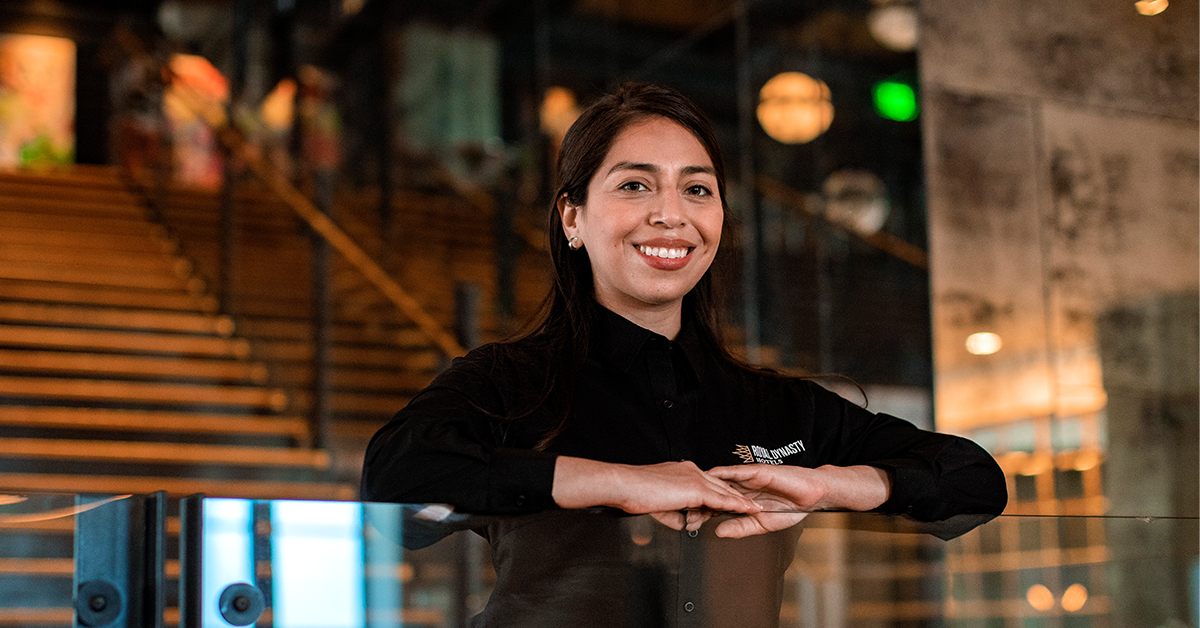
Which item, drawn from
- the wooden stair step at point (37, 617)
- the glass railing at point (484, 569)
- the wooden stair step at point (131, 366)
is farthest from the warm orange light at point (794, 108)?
the wooden stair step at point (37, 617)

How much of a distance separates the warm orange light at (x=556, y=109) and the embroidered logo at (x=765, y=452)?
7230 millimetres

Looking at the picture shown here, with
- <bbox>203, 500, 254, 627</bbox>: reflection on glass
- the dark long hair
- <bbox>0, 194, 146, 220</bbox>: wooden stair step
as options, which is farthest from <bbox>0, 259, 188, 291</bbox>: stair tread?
<bbox>203, 500, 254, 627</bbox>: reflection on glass

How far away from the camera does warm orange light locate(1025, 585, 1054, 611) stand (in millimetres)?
1587

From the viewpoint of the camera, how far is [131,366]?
6316 millimetres

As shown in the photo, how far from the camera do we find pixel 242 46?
1480 cm

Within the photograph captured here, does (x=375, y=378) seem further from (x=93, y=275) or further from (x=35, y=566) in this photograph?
(x=35, y=566)

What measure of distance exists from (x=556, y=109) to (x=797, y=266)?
3770mm

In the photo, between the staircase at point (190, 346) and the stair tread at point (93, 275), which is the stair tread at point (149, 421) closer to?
the staircase at point (190, 346)

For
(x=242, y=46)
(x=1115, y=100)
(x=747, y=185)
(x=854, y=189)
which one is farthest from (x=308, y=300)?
(x=242, y=46)

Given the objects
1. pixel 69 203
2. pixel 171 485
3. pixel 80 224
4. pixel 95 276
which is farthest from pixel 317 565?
pixel 69 203

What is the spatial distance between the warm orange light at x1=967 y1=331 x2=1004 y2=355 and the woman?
247 cm

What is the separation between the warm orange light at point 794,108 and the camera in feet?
18.8

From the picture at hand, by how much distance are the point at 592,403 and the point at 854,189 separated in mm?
3782

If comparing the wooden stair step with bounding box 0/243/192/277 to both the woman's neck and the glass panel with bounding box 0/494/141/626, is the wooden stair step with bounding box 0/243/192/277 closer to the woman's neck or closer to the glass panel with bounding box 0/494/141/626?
the woman's neck
